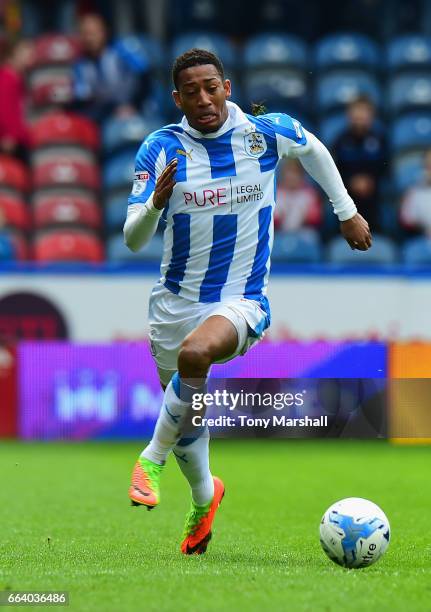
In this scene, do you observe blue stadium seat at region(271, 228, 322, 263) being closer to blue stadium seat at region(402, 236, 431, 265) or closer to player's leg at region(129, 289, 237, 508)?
blue stadium seat at region(402, 236, 431, 265)

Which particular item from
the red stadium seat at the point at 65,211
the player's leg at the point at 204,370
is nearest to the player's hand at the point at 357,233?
the player's leg at the point at 204,370

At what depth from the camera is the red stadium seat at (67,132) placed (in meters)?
15.6

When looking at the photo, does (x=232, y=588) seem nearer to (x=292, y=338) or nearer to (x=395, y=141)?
(x=292, y=338)

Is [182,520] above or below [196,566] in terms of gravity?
below

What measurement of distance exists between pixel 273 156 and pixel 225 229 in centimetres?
43

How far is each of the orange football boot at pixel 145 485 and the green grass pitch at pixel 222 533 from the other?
26cm

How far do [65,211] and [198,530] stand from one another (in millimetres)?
8938

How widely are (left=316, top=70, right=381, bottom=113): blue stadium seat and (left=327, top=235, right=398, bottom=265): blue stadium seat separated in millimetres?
2655

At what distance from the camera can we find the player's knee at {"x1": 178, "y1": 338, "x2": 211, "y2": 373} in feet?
17.8

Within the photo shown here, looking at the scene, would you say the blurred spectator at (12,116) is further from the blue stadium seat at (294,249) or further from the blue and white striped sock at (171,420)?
the blue and white striped sock at (171,420)

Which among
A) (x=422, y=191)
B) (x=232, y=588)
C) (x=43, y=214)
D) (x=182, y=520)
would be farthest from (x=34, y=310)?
(x=232, y=588)

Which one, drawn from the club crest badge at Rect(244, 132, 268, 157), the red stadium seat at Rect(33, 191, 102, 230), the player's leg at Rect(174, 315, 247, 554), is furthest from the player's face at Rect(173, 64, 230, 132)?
the red stadium seat at Rect(33, 191, 102, 230)

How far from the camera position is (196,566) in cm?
537

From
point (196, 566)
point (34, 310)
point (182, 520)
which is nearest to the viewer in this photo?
point (196, 566)
